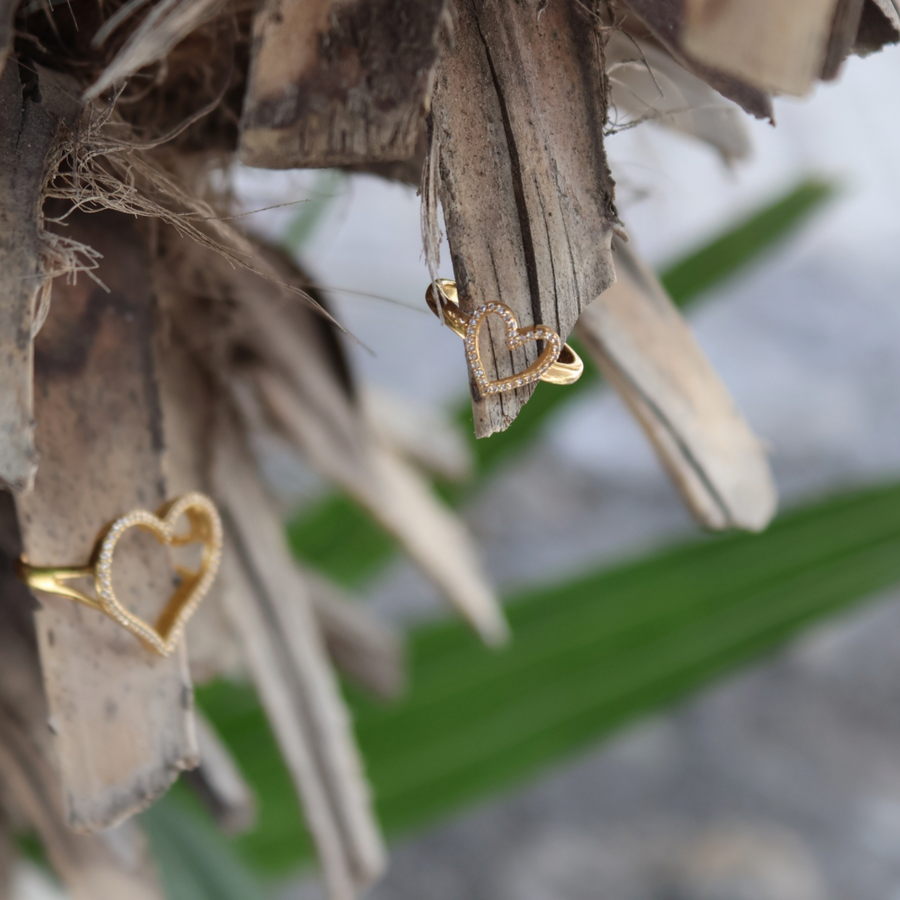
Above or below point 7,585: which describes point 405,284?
below

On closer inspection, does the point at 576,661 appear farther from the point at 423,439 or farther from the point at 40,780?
the point at 40,780

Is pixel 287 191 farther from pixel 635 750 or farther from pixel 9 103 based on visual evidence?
pixel 635 750

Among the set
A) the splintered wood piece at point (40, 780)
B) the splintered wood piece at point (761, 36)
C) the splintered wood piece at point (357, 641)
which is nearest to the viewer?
the splintered wood piece at point (761, 36)

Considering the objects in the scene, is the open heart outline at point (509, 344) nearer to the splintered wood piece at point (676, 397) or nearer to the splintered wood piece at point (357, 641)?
the splintered wood piece at point (676, 397)

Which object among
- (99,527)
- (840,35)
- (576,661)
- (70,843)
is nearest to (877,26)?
(840,35)

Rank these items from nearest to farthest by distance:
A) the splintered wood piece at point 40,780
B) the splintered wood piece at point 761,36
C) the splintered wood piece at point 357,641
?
the splintered wood piece at point 761,36
the splintered wood piece at point 40,780
the splintered wood piece at point 357,641

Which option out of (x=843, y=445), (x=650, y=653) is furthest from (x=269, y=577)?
(x=843, y=445)

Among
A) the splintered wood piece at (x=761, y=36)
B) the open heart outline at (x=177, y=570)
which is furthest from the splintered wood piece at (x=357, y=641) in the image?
the splintered wood piece at (x=761, y=36)
